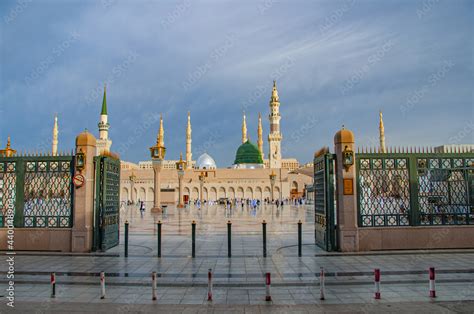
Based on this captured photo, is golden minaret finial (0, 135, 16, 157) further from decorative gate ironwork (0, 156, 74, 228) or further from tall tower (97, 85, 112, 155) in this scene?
tall tower (97, 85, 112, 155)

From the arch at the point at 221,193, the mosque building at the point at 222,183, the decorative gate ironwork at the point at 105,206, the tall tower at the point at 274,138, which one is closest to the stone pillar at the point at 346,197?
the decorative gate ironwork at the point at 105,206

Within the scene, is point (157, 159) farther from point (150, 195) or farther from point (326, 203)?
point (150, 195)

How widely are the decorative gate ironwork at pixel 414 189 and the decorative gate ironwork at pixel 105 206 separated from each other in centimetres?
689

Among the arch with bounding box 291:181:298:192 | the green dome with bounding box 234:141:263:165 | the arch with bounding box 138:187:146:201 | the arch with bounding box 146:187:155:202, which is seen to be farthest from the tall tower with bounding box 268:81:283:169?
the arch with bounding box 138:187:146:201

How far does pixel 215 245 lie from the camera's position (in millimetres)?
11383

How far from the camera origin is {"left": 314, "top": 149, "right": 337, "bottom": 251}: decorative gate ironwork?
9.95 meters

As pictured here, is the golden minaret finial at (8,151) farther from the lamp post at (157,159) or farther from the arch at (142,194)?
the arch at (142,194)

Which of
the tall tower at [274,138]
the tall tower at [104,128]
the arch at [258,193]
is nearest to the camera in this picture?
the tall tower at [104,128]

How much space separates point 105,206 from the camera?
1041cm

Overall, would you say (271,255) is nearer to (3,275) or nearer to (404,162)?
(404,162)

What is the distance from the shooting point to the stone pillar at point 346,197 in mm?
9750

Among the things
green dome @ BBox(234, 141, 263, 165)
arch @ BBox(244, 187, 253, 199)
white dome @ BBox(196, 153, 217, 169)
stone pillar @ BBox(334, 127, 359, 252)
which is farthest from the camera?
white dome @ BBox(196, 153, 217, 169)

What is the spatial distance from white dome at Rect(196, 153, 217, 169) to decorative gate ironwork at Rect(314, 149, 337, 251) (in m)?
79.0

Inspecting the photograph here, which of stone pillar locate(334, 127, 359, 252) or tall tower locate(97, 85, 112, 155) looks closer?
stone pillar locate(334, 127, 359, 252)
